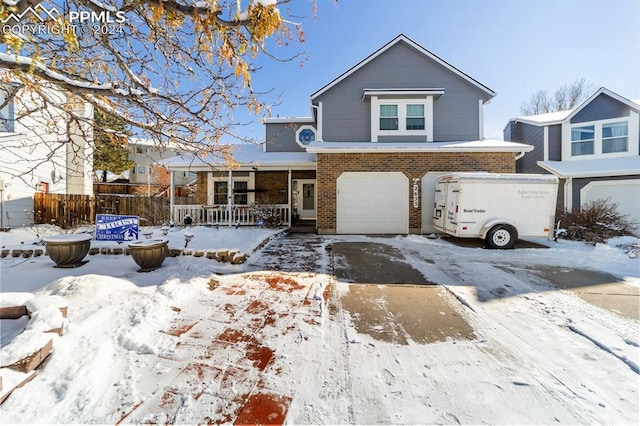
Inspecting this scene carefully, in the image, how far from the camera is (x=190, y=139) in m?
4.53

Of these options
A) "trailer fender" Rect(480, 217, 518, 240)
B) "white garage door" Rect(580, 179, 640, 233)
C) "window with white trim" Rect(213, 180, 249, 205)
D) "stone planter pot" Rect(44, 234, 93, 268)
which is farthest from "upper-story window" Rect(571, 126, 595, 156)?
"stone planter pot" Rect(44, 234, 93, 268)

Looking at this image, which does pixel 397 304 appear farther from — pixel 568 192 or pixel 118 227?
pixel 568 192

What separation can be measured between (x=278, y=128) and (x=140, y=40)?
38.8 feet

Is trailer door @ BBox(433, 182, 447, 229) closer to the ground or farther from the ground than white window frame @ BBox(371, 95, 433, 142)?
closer to the ground

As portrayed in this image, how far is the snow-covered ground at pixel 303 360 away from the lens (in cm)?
185

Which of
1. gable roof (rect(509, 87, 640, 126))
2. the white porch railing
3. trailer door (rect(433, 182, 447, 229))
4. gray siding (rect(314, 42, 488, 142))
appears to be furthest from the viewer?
gable roof (rect(509, 87, 640, 126))

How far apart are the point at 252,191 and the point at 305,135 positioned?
4.29m

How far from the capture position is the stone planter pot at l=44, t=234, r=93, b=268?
15.7ft

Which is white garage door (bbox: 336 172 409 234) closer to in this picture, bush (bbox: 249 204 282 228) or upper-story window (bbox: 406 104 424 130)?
upper-story window (bbox: 406 104 424 130)

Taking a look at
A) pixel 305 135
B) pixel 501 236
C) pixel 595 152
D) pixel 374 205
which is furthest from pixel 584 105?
pixel 305 135

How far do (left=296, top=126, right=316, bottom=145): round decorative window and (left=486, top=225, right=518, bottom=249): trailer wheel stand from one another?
1000cm

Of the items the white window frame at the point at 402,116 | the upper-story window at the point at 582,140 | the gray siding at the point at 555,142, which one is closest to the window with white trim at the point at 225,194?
the white window frame at the point at 402,116

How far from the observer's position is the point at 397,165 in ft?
34.6

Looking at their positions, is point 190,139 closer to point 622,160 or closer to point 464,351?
point 464,351
